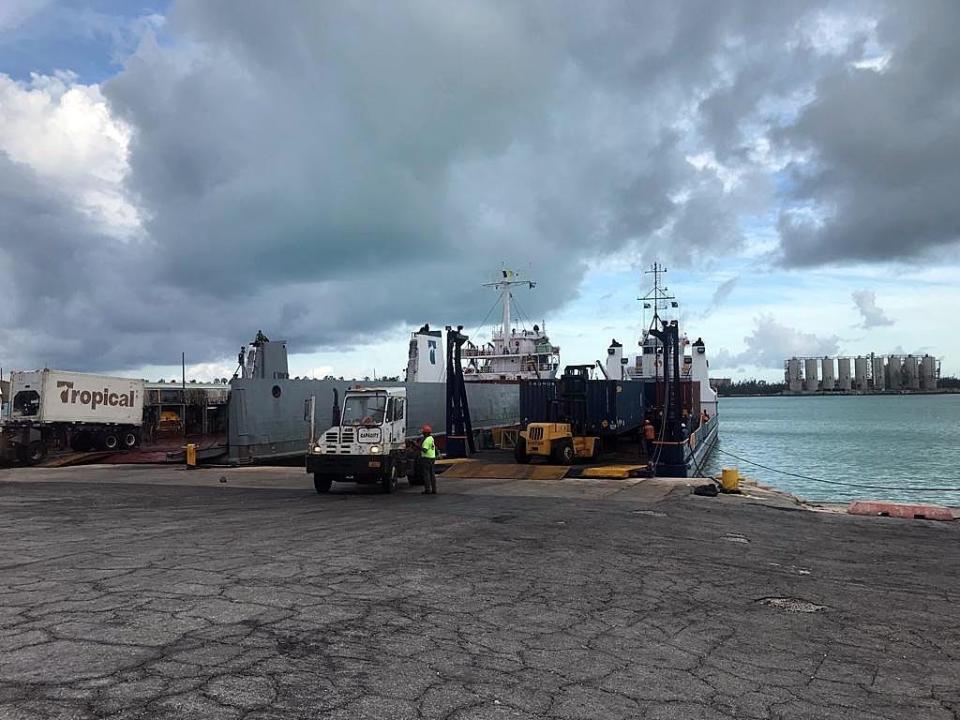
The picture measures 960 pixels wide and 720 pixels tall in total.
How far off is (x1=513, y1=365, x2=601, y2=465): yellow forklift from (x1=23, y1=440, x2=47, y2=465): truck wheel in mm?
18523

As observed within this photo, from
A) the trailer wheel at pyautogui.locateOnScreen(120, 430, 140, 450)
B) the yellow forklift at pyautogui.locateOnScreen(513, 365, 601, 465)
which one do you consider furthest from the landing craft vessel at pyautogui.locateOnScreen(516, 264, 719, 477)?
the trailer wheel at pyautogui.locateOnScreen(120, 430, 140, 450)

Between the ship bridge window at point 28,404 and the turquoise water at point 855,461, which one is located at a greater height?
the ship bridge window at point 28,404

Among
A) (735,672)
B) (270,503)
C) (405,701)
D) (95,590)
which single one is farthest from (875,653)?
(270,503)

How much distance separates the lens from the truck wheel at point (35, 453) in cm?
2714

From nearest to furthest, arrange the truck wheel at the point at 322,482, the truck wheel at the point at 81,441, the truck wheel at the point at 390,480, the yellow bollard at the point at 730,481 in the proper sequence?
the truck wheel at the point at 390,480, the truck wheel at the point at 322,482, the yellow bollard at the point at 730,481, the truck wheel at the point at 81,441

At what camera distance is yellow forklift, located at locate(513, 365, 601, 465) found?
23.9 metres

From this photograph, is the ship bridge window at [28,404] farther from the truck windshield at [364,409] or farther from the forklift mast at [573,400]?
the forklift mast at [573,400]

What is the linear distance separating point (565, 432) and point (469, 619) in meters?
17.8

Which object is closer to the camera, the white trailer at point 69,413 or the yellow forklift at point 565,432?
the yellow forklift at point 565,432

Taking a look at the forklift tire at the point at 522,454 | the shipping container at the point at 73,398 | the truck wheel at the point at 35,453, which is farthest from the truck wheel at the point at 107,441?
the forklift tire at the point at 522,454

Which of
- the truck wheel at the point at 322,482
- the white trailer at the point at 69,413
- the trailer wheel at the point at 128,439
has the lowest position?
the truck wheel at the point at 322,482

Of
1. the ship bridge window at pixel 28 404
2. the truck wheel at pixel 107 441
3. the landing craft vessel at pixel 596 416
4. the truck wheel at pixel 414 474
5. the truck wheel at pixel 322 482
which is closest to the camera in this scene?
the truck wheel at pixel 322 482

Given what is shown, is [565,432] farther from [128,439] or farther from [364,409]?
[128,439]

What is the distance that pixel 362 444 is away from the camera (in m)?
17.5
